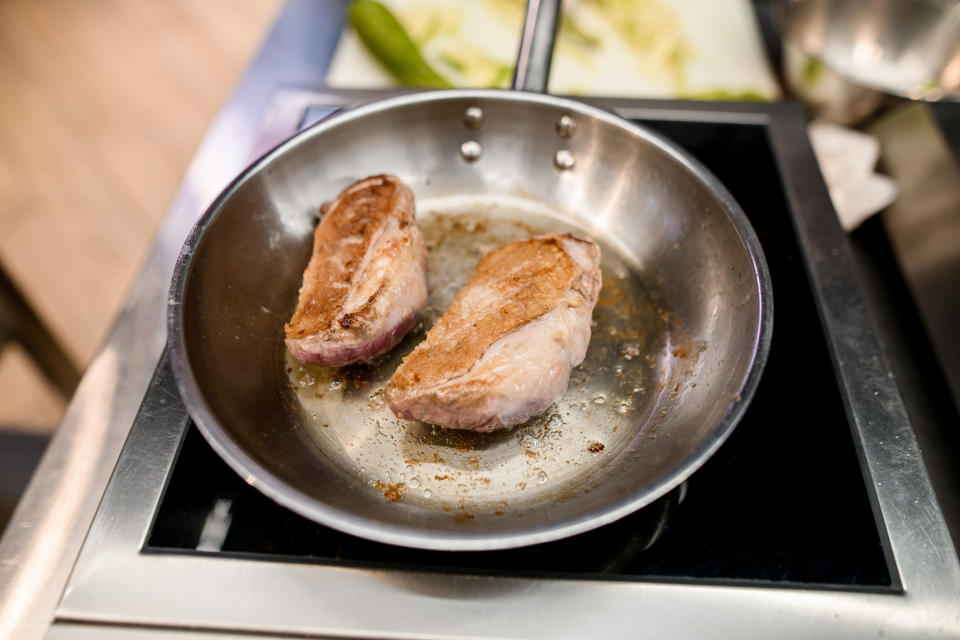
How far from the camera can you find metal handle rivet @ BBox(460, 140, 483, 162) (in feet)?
5.61

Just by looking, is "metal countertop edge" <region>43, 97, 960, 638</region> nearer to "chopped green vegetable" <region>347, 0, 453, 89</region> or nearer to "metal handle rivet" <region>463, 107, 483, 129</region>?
"metal handle rivet" <region>463, 107, 483, 129</region>

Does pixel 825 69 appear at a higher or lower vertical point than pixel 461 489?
higher

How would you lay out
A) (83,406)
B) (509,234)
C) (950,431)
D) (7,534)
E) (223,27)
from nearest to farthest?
(7,534)
(83,406)
(950,431)
(509,234)
(223,27)

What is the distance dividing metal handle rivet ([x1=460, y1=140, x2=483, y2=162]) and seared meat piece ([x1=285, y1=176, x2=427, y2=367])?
0.89 feet

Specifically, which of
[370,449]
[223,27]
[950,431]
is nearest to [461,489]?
[370,449]

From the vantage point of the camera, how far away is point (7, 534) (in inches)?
44.9

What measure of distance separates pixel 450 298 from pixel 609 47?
157 centimetres

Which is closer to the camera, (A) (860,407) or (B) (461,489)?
(B) (461,489)

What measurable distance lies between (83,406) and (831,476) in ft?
4.84

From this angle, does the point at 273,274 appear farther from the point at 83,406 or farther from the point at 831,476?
the point at 831,476

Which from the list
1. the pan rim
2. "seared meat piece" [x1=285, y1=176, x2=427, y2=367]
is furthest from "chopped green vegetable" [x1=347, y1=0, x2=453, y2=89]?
the pan rim

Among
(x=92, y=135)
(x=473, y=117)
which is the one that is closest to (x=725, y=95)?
(x=473, y=117)

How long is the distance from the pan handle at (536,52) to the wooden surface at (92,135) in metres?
2.26

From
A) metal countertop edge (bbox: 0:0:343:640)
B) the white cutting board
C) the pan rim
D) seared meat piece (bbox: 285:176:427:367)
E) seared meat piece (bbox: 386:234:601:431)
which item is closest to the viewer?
the pan rim
